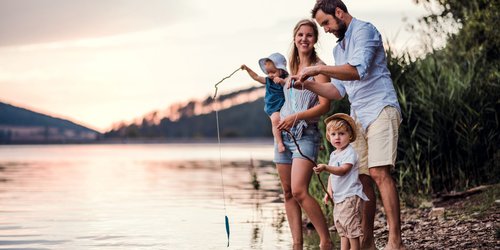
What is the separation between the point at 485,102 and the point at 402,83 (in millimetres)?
1122

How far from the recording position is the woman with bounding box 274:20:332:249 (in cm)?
788

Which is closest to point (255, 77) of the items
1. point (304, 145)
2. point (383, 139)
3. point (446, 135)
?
point (304, 145)

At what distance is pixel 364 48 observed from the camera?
717cm

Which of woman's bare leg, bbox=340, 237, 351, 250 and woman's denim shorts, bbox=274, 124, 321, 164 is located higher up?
woman's denim shorts, bbox=274, 124, 321, 164

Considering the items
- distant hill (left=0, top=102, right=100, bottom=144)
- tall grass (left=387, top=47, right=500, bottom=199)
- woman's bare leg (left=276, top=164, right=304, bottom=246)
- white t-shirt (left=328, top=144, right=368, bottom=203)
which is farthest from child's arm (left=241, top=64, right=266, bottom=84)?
distant hill (left=0, top=102, right=100, bottom=144)

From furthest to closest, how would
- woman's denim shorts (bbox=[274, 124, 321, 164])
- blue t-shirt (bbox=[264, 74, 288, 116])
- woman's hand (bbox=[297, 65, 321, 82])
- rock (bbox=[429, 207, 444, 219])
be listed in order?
1. rock (bbox=[429, 207, 444, 219])
2. blue t-shirt (bbox=[264, 74, 288, 116])
3. woman's denim shorts (bbox=[274, 124, 321, 164])
4. woman's hand (bbox=[297, 65, 321, 82])

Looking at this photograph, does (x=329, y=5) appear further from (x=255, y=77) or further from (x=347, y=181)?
(x=347, y=181)

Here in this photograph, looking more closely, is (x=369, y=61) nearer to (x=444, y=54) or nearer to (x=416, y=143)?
(x=416, y=143)

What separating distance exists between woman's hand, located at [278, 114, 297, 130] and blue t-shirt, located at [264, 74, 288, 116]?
295mm

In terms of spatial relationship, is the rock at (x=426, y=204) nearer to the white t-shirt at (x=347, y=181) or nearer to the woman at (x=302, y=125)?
the woman at (x=302, y=125)

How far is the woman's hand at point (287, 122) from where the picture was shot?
7848mm

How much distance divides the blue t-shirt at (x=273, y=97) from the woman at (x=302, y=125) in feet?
0.28

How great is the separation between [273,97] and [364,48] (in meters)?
1.22

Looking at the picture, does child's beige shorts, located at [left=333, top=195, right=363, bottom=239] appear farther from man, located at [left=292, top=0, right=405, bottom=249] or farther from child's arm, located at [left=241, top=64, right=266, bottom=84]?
child's arm, located at [left=241, top=64, right=266, bottom=84]
